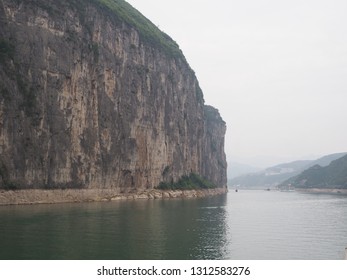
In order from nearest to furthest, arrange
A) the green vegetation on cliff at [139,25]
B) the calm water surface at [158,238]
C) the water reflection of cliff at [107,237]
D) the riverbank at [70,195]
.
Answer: the water reflection of cliff at [107,237]
the calm water surface at [158,238]
the riverbank at [70,195]
the green vegetation on cliff at [139,25]

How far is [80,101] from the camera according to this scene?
79438 mm

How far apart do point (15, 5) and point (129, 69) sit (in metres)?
31.7

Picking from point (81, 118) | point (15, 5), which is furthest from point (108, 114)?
point (15, 5)

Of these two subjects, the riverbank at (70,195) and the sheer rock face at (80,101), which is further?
the sheer rock face at (80,101)

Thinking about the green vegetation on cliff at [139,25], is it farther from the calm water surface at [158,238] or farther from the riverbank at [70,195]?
the calm water surface at [158,238]

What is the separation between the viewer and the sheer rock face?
6750cm

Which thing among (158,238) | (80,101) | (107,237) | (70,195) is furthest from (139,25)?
(107,237)

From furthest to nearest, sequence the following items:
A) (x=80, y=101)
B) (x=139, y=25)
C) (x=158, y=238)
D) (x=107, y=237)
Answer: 1. (x=139, y=25)
2. (x=80, y=101)
3. (x=158, y=238)
4. (x=107, y=237)

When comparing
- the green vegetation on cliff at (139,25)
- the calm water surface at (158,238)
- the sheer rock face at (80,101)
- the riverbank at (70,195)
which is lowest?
the calm water surface at (158,238)

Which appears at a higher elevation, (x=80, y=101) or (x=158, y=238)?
(x=80, y=101)

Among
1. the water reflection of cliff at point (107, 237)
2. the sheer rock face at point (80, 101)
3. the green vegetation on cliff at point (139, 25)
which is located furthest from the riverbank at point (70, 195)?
the green vegetation on cliff at point (139, 25)

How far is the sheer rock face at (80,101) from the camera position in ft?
221

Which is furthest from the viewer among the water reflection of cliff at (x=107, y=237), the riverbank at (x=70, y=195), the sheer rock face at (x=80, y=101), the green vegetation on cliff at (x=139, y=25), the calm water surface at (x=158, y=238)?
the green vegetation on cliff at (x=139, y=25)

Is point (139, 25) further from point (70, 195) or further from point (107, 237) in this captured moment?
point (107, 237)
